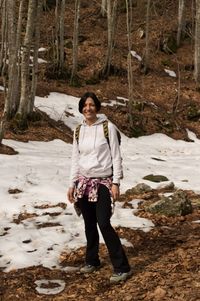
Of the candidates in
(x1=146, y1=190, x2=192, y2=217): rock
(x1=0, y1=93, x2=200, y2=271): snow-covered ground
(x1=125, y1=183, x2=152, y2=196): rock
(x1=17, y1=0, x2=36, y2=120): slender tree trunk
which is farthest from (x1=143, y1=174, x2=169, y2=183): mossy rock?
(x1=17, y1=0, x2=36, y2=120): slender tree trunk

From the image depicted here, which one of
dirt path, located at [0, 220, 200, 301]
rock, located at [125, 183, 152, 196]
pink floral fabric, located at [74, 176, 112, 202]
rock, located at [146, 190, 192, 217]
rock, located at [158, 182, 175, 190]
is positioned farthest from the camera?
rock, located at [158, 182, 175, 190]

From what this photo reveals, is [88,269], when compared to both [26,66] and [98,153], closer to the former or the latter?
[98,153]

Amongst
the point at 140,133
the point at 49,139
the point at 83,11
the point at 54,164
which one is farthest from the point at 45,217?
the point at 83,11

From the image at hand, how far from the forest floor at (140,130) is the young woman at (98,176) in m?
0.39

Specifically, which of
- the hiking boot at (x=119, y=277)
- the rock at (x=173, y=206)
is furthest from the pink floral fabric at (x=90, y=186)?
the rock at (x=173, y=206)

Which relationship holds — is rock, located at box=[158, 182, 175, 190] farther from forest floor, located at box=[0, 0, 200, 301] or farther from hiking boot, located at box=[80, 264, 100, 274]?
hiking boot, located at box=[80, 264, 100, 274]

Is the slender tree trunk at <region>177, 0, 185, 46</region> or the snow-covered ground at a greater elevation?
the slender tree trunk at <region>177, 0, 185, 46</region>

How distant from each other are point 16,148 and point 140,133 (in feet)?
20.0

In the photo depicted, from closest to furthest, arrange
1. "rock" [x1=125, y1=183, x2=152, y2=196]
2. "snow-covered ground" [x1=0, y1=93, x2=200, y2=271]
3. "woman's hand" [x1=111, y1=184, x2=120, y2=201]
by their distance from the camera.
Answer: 1. "woman's hand" [x1=111, y1=184, x2=120, y2=201]
2. "snow-covered ground" [x1=0, y1=93, x2=200, y2=271]
3. "rock" [x1=125, y1=183, x2=152, y2=196]

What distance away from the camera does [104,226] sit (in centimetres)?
470

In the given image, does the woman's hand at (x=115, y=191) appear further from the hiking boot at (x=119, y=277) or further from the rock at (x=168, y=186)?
the rock at (x=168, y=186)

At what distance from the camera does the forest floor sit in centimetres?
471

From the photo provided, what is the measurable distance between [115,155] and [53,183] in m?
4.76

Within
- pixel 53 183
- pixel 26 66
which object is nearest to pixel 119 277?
pixel 53 183
